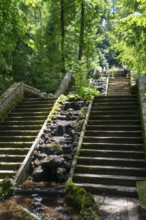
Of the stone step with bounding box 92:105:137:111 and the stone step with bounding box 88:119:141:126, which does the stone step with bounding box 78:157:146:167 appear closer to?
the stone step with bounding box 88:119:141:126

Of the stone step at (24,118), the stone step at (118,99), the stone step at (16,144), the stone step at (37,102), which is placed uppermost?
the stone step at (118,99)

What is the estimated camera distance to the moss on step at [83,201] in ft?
19.0

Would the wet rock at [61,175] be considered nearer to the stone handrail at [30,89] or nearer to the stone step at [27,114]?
the stone step at [27,114]

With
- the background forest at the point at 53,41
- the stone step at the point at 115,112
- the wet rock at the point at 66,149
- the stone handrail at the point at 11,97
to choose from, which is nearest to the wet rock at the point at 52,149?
the wet rock at the point at 66,149

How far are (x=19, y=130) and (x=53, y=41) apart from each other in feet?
37.2

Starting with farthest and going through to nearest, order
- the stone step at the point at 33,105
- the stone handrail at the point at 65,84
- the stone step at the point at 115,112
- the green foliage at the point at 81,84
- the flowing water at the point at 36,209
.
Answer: the stone handrail at the point at 65,84, the green foliage at the point at 81,84, the stone step at the point at 33,105, the stone step at the point at 115,112, the flowing water at the point at 36,209

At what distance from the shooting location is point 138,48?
18594 mm

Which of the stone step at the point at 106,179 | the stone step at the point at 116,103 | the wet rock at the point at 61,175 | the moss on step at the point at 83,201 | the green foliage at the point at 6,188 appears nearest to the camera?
the moss on step at the point at 83,201

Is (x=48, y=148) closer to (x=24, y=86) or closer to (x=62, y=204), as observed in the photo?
(x=62, y=204)

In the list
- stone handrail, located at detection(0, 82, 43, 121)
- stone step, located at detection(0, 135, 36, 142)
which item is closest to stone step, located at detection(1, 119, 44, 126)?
stone handrail, located at detection(0, 82, 43, 121)

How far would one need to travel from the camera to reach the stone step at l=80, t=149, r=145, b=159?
864 cm

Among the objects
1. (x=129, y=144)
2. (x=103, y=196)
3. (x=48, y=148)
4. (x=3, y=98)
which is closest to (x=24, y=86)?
(x=3, y=98)

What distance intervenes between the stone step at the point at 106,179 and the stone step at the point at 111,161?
57cm

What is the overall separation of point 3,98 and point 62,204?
21.8ft
